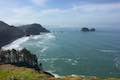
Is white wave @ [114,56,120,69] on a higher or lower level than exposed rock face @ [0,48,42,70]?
lower

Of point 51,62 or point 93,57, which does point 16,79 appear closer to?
point 51,62

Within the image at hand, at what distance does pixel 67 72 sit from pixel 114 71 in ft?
92.8

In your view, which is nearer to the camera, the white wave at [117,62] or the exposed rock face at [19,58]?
the exposed rock face at [19,58]

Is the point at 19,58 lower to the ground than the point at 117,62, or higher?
higher

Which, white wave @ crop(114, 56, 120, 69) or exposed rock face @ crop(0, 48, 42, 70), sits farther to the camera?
white wave @ crop(114, 56, 120, 69)

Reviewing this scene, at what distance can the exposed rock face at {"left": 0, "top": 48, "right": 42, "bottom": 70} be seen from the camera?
488 ft

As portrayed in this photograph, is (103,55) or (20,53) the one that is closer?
(20,53)

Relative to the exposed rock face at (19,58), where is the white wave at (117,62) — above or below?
below

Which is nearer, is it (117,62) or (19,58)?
(19,58)

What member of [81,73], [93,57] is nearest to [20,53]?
[81,73]

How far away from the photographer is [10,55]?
15138cm

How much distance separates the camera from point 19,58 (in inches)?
6043

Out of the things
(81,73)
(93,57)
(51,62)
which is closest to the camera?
(81,73)

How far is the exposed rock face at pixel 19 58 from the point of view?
148875 millimetres
